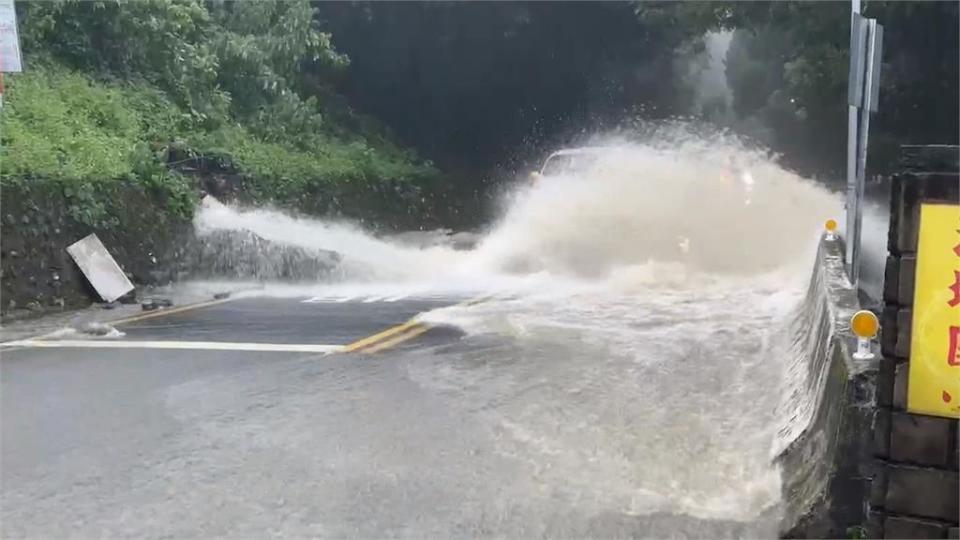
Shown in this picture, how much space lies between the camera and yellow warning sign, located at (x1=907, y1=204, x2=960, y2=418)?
11.1 ft

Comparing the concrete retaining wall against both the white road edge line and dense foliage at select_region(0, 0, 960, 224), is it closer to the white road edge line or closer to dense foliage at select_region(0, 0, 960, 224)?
the white road edge line

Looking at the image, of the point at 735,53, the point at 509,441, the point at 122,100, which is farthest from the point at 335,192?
the point at 735,53

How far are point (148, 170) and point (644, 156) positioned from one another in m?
7.68

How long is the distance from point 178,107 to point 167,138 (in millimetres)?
2372

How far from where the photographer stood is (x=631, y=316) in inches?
404

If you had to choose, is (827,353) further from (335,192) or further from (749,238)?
(335,192)

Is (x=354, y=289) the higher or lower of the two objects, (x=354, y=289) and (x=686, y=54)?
the lower

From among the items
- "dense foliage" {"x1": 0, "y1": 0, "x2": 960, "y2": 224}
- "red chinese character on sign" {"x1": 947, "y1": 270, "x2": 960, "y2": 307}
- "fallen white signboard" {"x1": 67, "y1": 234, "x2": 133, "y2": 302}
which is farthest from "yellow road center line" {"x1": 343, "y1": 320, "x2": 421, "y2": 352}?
"dense foliage" {"x1": 0, "y1": 0, "x2": 960, "y2": 224}

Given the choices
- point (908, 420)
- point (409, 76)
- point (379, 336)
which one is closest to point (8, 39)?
point (379, 336)

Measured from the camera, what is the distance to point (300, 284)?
1423cm

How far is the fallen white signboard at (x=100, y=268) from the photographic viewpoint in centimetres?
1220

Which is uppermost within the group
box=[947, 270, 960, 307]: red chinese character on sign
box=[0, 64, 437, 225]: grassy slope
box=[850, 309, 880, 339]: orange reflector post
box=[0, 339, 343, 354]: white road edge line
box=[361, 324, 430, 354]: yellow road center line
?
box=[0, 64, 437, 225]: grassy slope

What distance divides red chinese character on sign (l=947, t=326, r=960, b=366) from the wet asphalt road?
4.79 ft

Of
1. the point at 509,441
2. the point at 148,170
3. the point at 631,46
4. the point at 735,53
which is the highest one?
the point at 735,53
